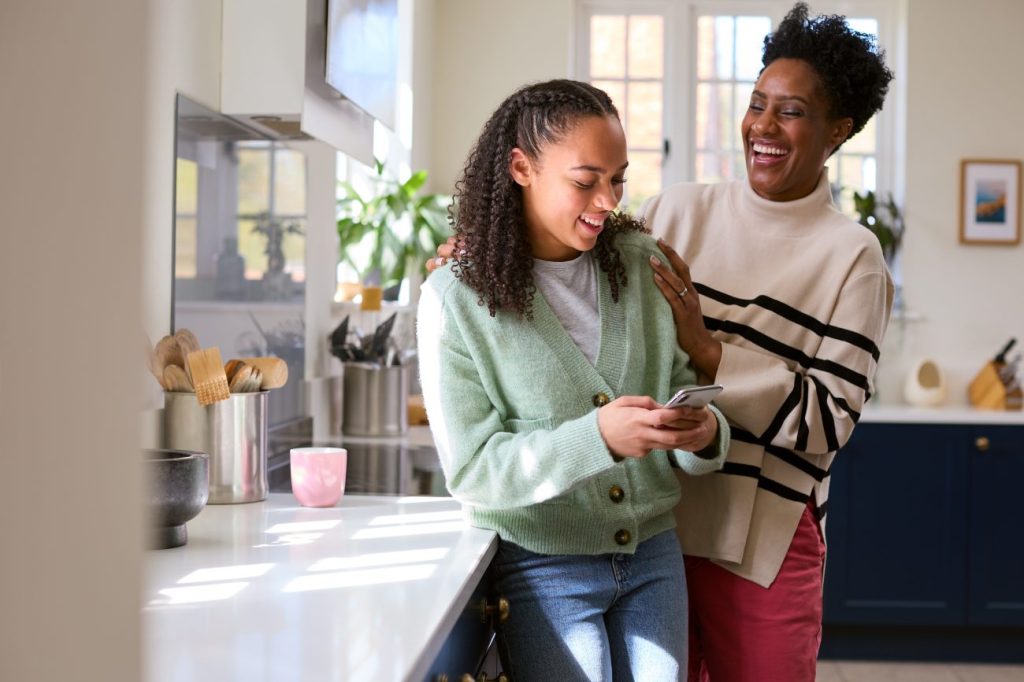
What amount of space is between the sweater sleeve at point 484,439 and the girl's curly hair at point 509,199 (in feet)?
0.24

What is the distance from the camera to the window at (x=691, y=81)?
5094mm

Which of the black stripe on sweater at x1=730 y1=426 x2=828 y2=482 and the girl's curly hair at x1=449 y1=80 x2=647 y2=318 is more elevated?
the girl's curly hair at x1=449 y1=80 x2=647 y2=318

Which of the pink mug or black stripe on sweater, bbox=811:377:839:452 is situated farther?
the pink mug

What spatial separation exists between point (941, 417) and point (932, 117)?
4.73 ft

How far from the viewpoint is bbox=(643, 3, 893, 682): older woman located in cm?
162

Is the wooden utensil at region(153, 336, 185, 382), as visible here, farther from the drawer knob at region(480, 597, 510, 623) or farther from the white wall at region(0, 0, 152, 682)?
the white wall at region(0, 0, 152, 682)

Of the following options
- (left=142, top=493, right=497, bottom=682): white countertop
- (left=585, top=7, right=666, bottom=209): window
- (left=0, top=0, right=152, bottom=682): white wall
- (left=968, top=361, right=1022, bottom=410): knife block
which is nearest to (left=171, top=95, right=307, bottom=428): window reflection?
(left=142, top=493, right=497, bottom=682): white countertop

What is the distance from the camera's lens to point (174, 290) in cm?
197

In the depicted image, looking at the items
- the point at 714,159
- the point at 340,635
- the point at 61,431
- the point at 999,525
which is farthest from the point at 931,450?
the point at 61,431

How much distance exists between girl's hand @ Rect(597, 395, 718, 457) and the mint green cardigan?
0.02m

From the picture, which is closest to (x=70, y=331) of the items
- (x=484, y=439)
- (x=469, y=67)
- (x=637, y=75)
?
(x=484, y=439)

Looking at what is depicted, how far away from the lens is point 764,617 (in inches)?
65.4

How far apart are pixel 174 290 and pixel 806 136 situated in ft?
3.64

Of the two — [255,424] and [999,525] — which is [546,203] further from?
[999,525]
